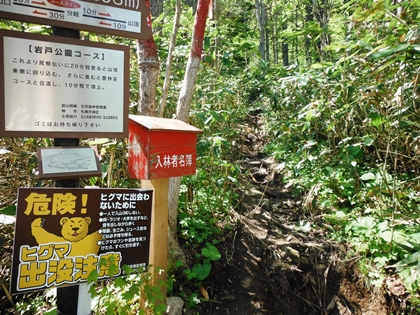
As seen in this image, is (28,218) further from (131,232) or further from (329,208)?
(329,208)

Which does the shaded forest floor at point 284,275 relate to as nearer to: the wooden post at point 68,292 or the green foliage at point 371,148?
the green foliage at point 371,148

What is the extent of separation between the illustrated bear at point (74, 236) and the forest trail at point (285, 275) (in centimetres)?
140

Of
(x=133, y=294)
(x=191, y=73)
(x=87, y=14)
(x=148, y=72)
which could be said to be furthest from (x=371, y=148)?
(x=87, y=14)

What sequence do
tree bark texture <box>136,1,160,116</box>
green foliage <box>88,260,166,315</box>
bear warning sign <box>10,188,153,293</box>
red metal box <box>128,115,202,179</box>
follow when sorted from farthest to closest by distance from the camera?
tree bark texture <box>136,1,160,116</box>, red metal box <box>128,115,202,179</box>, green foliage <box>88,260,166,315</box>, bear warning sign <box>10,188,153,293</box>

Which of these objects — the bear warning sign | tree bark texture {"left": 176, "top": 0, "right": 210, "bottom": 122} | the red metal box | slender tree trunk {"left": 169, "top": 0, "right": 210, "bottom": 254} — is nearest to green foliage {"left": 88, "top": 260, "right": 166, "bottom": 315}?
the bear warning sign

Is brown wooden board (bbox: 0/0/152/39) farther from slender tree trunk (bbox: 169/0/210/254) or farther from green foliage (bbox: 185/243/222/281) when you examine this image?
green foliage (bbox: 185/243/222/281)

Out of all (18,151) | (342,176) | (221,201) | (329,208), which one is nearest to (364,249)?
(329,208)

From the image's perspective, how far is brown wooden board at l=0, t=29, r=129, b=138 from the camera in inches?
63.9

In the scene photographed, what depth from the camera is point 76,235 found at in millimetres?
1752

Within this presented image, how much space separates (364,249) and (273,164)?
2.42 metres

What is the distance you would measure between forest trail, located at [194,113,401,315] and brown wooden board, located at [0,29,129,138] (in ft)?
6.55

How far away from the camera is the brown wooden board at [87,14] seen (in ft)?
5.36

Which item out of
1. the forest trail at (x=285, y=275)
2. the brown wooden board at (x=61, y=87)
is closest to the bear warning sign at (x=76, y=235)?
the brown wooden board at (x=61, y=87)

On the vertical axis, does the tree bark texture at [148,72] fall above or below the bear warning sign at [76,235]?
above
